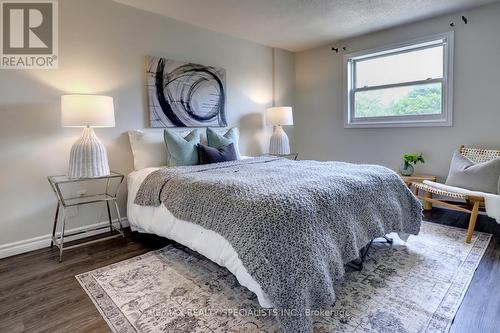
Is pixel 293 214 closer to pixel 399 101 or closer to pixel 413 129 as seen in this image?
pixel 413 129

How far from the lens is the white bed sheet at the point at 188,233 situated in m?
1.65

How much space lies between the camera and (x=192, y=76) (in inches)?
141

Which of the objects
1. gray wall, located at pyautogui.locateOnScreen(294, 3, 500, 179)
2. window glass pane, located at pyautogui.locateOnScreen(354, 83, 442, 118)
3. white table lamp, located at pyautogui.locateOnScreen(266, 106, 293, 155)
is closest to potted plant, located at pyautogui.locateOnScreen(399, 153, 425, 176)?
gray wall, located at pyautogui.locateOnScreen(294, 3, 500, 179)

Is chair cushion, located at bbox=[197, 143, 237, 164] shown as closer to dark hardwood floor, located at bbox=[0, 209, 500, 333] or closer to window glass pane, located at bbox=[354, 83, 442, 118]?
dark hardwood floor, located at bbox=[0, 209, 500, 333]

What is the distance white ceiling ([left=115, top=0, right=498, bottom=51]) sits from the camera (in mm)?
3027

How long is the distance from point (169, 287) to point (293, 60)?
4164 millimetres

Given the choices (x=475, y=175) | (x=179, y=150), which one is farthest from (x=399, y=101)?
(x=179, y=150)

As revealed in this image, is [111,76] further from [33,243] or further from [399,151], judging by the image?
[399,151]

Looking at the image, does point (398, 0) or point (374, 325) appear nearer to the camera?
point (374, 325)

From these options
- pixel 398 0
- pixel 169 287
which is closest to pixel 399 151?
pixel 398 0

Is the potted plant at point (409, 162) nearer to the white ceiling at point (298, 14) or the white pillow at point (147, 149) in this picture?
the white ceiling at point (298, 14)

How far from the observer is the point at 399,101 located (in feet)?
13.1

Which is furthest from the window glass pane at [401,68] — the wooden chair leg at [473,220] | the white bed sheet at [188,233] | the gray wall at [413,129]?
the white bed sheet at [188,233]

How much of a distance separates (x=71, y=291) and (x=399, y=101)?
4.15 metres
